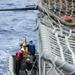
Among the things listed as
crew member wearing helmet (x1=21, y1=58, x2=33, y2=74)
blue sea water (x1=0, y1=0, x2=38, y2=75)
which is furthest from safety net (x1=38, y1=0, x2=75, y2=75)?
blue sea water (x1=0, y1=0, x2=38, y2=75)

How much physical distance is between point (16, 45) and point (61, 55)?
901 inches

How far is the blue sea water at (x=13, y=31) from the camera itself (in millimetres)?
32344

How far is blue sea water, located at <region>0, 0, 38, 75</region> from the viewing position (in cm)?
3234

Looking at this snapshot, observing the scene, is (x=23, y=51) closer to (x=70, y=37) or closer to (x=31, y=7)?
(x=31, y=7)

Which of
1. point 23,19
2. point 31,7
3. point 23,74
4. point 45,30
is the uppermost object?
point 45,30

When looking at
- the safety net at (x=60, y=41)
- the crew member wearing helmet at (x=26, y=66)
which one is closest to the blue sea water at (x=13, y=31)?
the crew member wearing helmet at (x=26, y=66)

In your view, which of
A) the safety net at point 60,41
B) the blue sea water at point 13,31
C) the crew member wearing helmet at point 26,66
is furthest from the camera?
the blue sea water at point 13,31

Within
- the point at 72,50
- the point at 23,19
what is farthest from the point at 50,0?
the point at 23,19

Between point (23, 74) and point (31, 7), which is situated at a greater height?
point (31, 7)

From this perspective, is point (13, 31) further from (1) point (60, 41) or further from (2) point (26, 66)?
(1) point (60, 41)

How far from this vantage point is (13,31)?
42406 mm

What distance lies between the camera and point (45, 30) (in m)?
15.3

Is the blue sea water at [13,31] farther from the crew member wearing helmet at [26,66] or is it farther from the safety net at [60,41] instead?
the safety net at [60,41]

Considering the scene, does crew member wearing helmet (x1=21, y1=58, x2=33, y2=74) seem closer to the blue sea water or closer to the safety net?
the safety net
